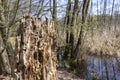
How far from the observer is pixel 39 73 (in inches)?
149

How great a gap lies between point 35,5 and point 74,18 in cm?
588

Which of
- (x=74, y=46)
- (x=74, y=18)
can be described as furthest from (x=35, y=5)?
(x=74, y=46)

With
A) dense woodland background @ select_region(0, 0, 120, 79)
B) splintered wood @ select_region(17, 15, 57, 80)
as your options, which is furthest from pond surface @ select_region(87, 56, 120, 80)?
splintered wood @ select_region(17, 15, 57, 80)

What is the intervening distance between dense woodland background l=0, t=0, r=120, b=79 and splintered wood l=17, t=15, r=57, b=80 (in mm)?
187

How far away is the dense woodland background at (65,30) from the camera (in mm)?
7633

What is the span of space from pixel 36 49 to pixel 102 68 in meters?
11.0

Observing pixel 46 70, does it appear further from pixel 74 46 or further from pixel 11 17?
pixel 74 46

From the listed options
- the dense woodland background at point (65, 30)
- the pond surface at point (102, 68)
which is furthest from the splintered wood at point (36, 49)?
the pond surface at point (102, 68)

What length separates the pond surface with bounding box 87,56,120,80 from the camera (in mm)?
12250

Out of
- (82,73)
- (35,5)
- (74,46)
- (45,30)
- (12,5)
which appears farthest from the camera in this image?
(74,46)

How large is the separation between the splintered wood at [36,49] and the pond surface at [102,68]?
8.09 m

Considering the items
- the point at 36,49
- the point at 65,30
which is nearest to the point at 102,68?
the point at 65,30

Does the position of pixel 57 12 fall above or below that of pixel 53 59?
above

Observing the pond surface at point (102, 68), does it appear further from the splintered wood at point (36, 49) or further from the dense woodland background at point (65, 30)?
the splintered wood at point (36, 49)
